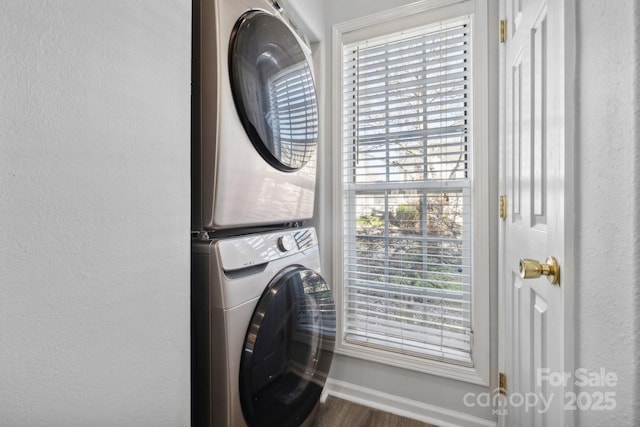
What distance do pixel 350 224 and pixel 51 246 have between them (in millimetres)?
1424

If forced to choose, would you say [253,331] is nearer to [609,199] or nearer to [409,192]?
[609,199]

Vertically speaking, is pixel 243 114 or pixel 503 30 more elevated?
pixel 503 30

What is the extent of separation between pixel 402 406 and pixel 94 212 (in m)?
1.71

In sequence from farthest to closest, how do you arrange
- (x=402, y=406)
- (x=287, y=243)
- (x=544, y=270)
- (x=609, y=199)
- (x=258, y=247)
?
1. (x=402, y=406)
2. (x=287, y=243)
3. (x=258, y=247)
4. (x=544, y=270)
5. (x=609, y=199)

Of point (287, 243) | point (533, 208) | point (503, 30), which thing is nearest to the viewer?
point (533, 208)

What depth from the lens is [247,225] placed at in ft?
3.24

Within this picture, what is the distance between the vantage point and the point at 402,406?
61.2 inches

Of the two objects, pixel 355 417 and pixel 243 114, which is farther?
pixel 355 417

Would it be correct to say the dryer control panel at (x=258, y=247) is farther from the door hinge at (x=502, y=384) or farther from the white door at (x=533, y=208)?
the door hinge at (x=502, y=384)

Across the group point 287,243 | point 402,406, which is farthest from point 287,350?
point 402,406

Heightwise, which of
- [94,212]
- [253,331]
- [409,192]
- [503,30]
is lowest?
[253,331]

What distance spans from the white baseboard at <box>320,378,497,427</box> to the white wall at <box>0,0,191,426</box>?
1.22m

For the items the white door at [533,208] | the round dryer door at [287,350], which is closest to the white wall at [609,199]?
the white door at [533,208]

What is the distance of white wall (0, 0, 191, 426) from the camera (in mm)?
418
